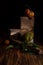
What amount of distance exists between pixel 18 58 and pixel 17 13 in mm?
1355

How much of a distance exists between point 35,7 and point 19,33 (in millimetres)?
500

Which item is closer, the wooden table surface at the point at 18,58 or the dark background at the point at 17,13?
the wooden table surface at the point at 18,58

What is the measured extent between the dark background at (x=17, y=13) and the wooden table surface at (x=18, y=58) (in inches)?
26.7

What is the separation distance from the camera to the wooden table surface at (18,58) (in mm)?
1651

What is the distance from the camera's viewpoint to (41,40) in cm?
260

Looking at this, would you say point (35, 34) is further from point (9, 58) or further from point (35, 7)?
point (9, 58)

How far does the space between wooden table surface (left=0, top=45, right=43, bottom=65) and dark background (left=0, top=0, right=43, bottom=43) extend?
68 centimetres

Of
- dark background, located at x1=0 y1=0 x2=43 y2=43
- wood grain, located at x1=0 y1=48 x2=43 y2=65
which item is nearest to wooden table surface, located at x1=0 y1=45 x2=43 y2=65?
wood grain, located at x1=0 y1=48 x2=43 y2=65

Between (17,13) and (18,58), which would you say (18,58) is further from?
(17,13)

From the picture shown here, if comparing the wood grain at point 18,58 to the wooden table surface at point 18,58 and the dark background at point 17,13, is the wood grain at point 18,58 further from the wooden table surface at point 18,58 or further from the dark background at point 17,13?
the dark background at point 17,13

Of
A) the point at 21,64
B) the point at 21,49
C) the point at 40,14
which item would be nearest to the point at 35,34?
the point at 40,14

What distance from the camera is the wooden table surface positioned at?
1651 mm

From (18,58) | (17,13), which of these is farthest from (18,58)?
(17,13)

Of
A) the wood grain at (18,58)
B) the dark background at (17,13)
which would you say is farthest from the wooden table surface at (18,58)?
the dark background at (17,13)
